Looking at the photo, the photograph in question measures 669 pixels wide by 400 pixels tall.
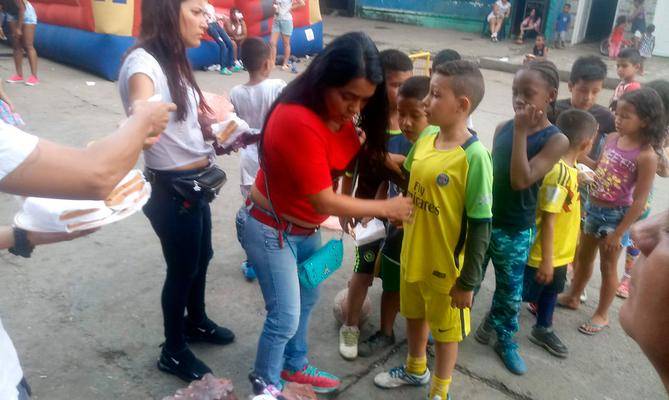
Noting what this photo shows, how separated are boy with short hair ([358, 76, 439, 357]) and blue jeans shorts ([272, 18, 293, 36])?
7742 mm

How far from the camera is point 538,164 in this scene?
8.59ft

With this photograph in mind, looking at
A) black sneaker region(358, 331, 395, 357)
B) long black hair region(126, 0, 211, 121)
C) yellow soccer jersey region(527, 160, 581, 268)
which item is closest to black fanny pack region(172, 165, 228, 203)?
long black hair region(126, 0, 211, 121)

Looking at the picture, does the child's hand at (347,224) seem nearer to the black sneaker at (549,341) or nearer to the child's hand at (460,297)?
the child's hand at (460,297)

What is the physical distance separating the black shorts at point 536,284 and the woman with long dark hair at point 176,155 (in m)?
1.76

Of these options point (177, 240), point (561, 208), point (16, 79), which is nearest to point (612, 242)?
point (561, 208)

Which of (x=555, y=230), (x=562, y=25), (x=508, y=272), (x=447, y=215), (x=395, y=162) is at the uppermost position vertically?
(x=395, y=162)

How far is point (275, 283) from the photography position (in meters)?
2.23

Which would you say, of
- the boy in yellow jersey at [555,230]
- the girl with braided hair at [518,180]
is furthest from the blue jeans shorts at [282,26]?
the boy in yellow jersey at [555,230]

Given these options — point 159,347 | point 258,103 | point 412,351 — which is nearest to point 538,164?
point 412,351

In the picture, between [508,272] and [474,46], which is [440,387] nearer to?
[508,272]

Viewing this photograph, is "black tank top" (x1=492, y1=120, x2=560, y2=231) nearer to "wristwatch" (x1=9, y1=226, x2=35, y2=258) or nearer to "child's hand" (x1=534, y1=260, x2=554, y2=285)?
"child's hand" (x1=534, y1=260, x2=554, y2=285)

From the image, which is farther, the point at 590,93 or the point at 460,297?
the point at 590,93

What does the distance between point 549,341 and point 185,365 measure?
6.52 feet

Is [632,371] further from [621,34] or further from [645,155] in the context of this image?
[621,34]
